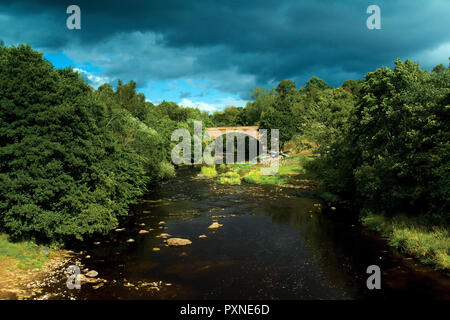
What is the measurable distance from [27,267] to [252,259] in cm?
1428

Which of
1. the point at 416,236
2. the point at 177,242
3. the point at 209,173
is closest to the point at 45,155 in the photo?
the point at 177,242

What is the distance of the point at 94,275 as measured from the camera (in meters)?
19.4

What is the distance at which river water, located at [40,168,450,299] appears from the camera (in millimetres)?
17781

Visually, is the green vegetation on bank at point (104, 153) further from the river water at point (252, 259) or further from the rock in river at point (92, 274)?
the rock in river at point (92, 274)

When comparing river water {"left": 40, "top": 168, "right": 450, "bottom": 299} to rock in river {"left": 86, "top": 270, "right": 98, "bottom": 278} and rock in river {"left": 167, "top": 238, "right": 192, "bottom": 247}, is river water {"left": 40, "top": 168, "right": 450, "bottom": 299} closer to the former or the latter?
rock in river {"left": 86, "top": 270, "right": 98, "bottom": 278}

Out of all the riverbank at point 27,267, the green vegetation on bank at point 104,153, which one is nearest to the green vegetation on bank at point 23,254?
the riverbank at point 27,267

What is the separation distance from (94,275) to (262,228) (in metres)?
15.2

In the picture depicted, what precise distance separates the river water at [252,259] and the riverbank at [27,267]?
125 cm

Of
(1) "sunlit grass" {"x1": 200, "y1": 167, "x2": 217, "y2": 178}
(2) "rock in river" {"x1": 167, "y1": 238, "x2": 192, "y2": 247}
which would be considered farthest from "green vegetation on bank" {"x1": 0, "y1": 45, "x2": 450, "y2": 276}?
(1) "sunlit grass" {"x1": 200, "y1": 167, "x2": 217, "y2": 178}

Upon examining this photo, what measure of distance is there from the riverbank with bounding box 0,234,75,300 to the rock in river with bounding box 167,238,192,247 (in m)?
7.08

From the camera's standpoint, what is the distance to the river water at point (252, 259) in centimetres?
1778
